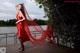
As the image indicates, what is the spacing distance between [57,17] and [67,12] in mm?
801

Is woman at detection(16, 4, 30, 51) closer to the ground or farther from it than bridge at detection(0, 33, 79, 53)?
farther from it

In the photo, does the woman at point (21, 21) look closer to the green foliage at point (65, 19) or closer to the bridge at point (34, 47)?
the bridge at point (34, 47)

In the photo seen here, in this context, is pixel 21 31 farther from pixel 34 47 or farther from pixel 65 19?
pixel 65 19

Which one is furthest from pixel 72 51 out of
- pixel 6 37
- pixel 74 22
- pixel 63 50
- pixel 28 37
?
pixel 6 37

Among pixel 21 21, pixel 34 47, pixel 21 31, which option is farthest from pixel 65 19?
pixel 34 47

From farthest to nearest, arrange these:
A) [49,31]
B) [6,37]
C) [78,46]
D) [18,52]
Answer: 1. [6,37]
2. [49,31]
3. [78,46]
4. [18,52]

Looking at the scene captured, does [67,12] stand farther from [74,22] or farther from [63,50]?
[63,50]

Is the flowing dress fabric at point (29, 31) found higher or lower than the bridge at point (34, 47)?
higher

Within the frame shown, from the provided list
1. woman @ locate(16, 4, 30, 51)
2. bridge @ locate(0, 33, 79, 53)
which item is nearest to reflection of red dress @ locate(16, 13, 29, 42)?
woman @ locate(16, 4, 30, 51)

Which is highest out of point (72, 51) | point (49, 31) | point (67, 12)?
point (67, 12)

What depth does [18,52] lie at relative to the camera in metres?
10.5

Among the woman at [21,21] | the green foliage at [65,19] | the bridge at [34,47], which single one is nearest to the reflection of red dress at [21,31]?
the woman at [21,21]

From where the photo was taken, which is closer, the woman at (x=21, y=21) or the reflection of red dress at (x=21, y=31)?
the woman at (x=21, y=21)

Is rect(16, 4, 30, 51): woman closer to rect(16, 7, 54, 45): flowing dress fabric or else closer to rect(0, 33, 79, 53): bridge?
rect(16, 7, 54, 45): flowing dress fabric
